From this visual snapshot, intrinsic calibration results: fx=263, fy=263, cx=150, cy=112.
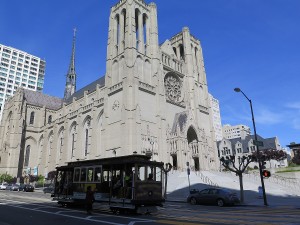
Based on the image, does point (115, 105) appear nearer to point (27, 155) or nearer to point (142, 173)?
point (142, 173)

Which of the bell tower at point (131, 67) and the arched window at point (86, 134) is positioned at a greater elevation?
the bell tower at point (131, 67)

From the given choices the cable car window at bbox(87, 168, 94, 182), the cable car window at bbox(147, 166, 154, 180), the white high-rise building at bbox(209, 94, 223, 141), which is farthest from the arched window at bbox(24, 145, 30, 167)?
the white high-rise building at bbox(209, 94, 223, 141)

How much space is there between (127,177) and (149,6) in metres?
49.3

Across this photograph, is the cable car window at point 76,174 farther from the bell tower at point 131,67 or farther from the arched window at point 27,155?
the arched window at point 27,155

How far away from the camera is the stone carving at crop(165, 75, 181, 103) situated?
2094 inches

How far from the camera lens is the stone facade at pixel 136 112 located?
146 ft

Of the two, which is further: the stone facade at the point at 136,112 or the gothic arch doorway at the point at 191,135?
the gothic arch doorway at the point at 191,135

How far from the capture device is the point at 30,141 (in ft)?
238

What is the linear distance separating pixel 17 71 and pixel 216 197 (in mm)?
129849

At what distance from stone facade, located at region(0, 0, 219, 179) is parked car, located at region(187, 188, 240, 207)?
680 inches

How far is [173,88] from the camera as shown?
2149 inches

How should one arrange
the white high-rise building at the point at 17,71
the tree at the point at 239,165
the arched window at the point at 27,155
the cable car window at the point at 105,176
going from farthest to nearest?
the white high-rise building at the point at 17,71, the arched window at the point at 27,155, the tree at the point at 239,165, the cable car window at the point at 105,176

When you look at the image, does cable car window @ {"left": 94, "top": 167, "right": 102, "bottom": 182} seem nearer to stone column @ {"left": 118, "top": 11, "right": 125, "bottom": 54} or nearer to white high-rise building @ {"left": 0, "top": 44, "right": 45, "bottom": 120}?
stone column @ {"left": 118, "top": 11, "right": 125, "bottom": 54}

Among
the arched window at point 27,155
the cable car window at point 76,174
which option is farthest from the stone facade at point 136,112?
the cable car window at point 76,174
